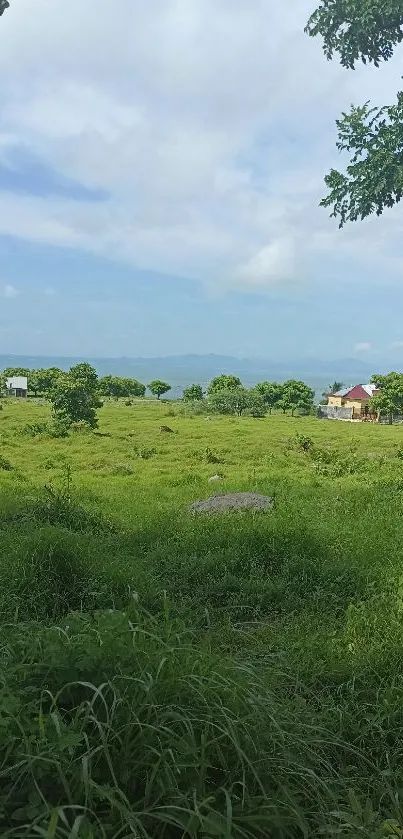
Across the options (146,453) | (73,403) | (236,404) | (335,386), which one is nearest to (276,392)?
(236,404)

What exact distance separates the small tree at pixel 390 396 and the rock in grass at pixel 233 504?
3356 centimetres

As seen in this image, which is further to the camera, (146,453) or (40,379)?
(40,379)

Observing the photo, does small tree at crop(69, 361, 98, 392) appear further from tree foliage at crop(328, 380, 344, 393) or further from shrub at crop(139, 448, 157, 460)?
tree foliage at crop(328, 380, 344, 393)

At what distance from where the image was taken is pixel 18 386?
1810 inches

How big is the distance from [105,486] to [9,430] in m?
11.9

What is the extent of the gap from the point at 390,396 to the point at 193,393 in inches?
563

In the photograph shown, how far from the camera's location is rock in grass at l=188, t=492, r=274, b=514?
952 centimetres

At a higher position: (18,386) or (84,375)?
(84,375)

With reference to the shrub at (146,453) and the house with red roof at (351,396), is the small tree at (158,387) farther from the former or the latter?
the shrub at (146,453)

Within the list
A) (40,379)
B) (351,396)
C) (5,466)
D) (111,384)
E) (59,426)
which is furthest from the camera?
(351,396)

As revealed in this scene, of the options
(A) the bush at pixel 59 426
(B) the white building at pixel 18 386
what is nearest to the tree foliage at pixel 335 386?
(B) the white building at pixel 18 386

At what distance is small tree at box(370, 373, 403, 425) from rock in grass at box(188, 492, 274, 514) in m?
33.6

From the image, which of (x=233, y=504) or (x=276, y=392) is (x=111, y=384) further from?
(x=233, y=504)

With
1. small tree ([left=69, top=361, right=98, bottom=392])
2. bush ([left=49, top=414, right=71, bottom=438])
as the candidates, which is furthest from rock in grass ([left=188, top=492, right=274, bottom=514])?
small tree ([left=69, top=361, right=98, bottom=392])
